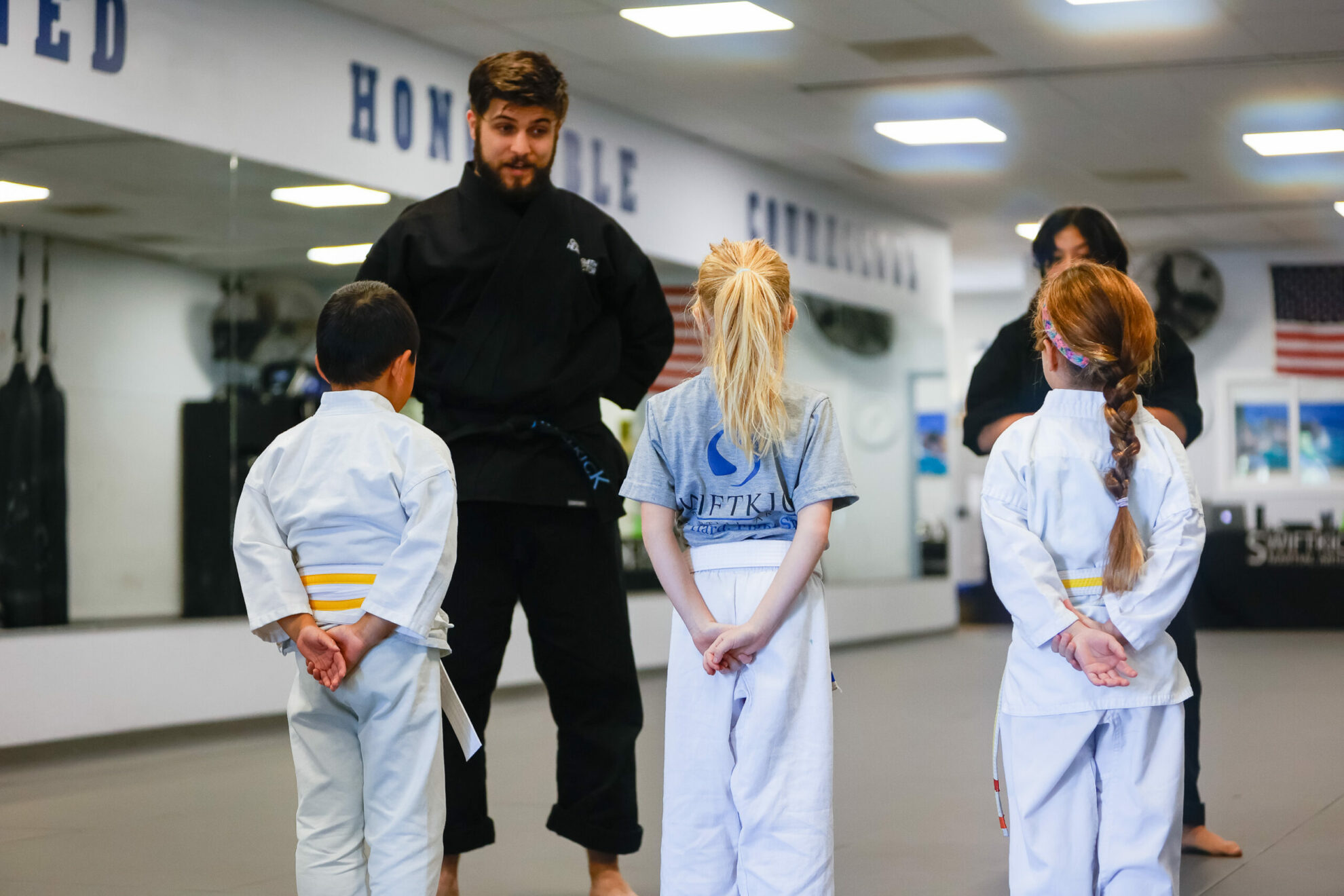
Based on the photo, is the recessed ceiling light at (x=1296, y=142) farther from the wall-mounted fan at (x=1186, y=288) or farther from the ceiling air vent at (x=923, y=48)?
the wall-mounted fan at (x=1186, y=288)

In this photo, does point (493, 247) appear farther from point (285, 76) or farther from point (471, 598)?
point (285, 76)

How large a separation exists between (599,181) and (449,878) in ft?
18.0

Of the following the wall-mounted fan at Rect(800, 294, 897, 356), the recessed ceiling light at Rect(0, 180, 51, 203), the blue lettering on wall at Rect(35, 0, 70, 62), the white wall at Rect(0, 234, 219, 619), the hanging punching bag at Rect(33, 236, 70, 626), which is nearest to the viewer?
the blue lettering on wall at Rect(35, 0, 70, 62)

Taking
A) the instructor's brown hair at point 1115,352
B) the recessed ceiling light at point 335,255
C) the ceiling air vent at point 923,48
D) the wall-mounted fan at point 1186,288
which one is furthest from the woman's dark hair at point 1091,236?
the wall-mounted fan at point 1186,288

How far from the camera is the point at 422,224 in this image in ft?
9.53

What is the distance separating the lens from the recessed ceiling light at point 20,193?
5.18m

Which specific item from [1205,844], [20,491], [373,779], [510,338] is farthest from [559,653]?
[20,491]

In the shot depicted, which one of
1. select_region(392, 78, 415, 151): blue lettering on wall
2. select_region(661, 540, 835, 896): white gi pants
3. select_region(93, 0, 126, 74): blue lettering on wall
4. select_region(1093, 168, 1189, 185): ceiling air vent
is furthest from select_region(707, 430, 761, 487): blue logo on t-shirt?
select_region(1093, 168, 1189, 185): ceiling air vent

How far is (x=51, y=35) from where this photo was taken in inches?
198

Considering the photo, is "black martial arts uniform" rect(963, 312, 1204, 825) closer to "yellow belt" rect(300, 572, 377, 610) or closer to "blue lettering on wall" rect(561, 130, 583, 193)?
"yellow belt" rect(300, 572, 377, 610)

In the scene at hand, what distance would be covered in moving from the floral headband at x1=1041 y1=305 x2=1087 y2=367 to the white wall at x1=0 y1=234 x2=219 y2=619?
4229 mm

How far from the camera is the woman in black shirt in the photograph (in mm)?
3270

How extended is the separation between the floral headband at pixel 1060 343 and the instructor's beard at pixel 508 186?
1033mm

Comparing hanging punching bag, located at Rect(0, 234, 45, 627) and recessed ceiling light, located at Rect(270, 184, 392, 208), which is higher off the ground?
recessed ceiling light, located at Rect(270, 184, 392, 208)
